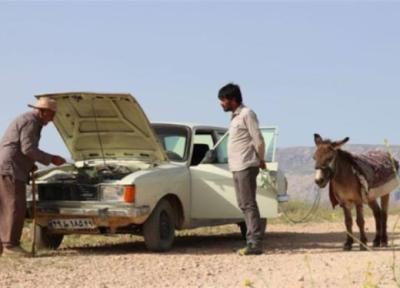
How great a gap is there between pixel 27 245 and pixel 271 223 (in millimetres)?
7087

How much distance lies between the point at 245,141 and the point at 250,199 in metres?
0.73

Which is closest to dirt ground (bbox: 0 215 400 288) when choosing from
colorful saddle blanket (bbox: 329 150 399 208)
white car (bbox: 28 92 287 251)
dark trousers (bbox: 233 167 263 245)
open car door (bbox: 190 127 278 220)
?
dark trousers (bbox: 233 167 263 245)

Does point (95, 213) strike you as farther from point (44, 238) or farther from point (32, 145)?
point (44, 238)

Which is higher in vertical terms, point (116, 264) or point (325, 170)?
point (325, 170)

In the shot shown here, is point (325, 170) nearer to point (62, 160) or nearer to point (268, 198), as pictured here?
point (268, 198)

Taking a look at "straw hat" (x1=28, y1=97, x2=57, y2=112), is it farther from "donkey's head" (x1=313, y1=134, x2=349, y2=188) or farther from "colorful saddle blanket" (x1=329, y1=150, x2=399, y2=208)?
"colorful saddle blanket" (x1=329, y1=150, x2=399, y2=208)

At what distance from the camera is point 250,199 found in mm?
9266

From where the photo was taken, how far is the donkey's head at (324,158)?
380 inches

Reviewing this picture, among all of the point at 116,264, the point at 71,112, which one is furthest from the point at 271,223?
the point at 116,264

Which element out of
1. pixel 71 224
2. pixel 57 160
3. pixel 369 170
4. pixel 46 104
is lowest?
pixel 71 224

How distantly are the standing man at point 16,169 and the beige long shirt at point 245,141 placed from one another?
2.27 meters

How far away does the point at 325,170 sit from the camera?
9727 mm

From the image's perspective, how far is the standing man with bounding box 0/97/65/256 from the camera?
350 inches

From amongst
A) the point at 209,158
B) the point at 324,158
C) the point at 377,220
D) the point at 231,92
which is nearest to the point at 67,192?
the point at 209,158
